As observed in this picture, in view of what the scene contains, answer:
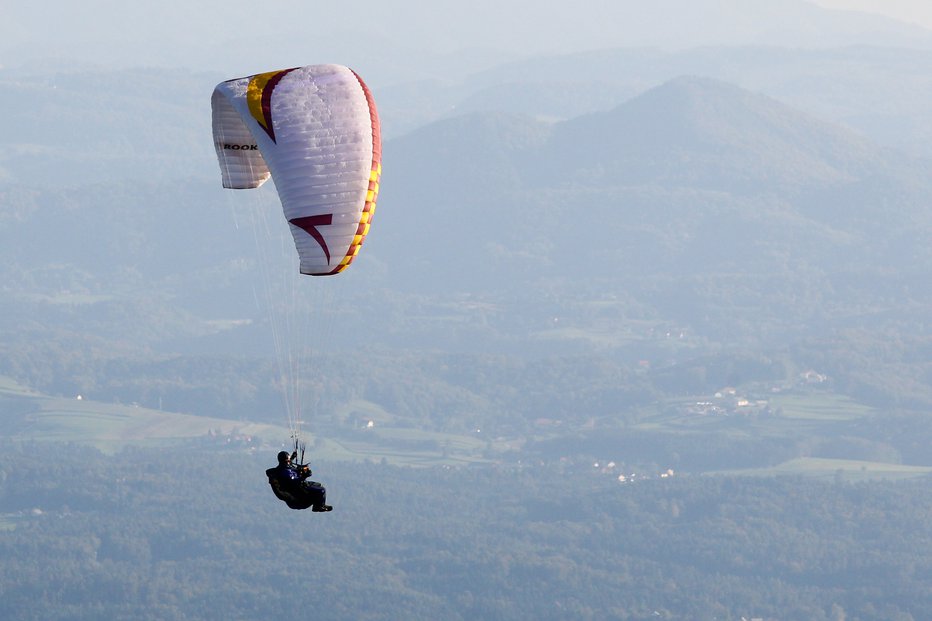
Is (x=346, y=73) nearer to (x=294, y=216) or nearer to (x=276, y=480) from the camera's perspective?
(x=294, y=216)

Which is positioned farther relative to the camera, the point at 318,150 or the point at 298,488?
the point at 318,150

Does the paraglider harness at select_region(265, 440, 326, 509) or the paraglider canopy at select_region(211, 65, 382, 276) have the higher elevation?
the paraglider canopy at select_region(211, 65, 382, 276)

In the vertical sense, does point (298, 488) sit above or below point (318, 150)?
below

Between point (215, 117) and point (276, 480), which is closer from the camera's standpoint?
point (276, 480)

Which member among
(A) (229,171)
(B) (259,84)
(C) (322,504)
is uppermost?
(B) (259,84)

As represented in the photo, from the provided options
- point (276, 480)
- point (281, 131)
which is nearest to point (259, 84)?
point (281, 131)

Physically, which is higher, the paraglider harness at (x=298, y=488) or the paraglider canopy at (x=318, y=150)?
the paraglider canopy at (x=318, y=150)

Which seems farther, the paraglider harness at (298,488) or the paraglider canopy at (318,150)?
the paraglider canopy at (318,150)

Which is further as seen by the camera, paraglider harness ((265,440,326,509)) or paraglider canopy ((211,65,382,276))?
paraglider canopy ((211,65,382,276))
